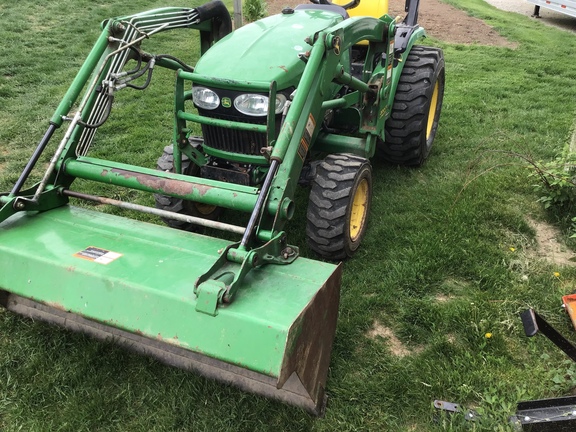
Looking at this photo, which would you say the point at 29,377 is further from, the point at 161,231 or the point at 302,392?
the point at 302,392

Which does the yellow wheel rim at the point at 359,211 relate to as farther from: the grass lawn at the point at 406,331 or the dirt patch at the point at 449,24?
the dirt patch at the point at 449,24

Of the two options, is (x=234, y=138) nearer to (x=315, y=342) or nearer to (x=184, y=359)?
(x=184, y=359)

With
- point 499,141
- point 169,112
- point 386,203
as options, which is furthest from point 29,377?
point 499,141

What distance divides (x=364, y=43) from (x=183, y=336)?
10.7ft

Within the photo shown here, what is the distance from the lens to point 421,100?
4.33 m

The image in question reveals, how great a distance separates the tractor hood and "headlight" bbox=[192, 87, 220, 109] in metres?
0.10

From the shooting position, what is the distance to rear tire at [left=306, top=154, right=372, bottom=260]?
3.10 m

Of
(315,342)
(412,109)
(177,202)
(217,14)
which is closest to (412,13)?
(412,109)

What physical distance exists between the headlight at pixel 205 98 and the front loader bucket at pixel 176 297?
0.85 metres

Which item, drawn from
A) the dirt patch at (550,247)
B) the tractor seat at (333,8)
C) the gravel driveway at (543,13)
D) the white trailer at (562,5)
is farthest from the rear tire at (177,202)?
the gravel driveway at (543,13)

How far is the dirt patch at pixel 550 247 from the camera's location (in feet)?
11.5

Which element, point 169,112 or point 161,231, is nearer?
point 161,231

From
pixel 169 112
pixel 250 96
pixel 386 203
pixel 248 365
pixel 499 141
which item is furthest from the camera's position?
pixel 169 112

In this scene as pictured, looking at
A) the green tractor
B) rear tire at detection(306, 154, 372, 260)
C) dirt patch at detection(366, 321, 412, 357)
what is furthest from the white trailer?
dirt patch at detection(366, 321, 412, 357)
